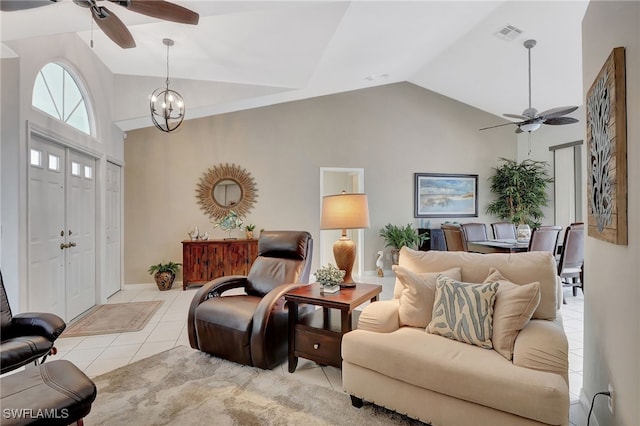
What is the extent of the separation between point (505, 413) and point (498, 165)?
249 inches

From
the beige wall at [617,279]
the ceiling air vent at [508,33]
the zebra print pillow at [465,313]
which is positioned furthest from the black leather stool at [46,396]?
the ceiling air vent at [508,33]

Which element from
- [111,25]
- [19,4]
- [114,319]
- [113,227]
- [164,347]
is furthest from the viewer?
[113,227]

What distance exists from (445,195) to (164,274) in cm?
543

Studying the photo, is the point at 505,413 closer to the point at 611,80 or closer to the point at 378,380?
the point at 378,380

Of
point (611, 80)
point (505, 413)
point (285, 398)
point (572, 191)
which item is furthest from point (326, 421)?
point (572, 191)

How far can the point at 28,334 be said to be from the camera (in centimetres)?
202

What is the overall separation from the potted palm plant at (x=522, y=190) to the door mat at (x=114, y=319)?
6498mm

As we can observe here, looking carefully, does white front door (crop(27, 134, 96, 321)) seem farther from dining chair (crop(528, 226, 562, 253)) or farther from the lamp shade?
dining chair (crop(528, 226, 562, 253))

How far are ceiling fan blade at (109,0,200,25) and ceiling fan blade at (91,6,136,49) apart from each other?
0.13 metres

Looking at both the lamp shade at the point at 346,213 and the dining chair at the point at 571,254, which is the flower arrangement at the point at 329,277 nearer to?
the lamp shade at the point at 346,213

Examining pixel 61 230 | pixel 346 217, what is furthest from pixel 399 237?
pixel 61 230

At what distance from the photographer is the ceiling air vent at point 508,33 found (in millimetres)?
4156

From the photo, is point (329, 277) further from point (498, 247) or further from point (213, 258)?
point (213, 258)

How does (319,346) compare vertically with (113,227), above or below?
below
